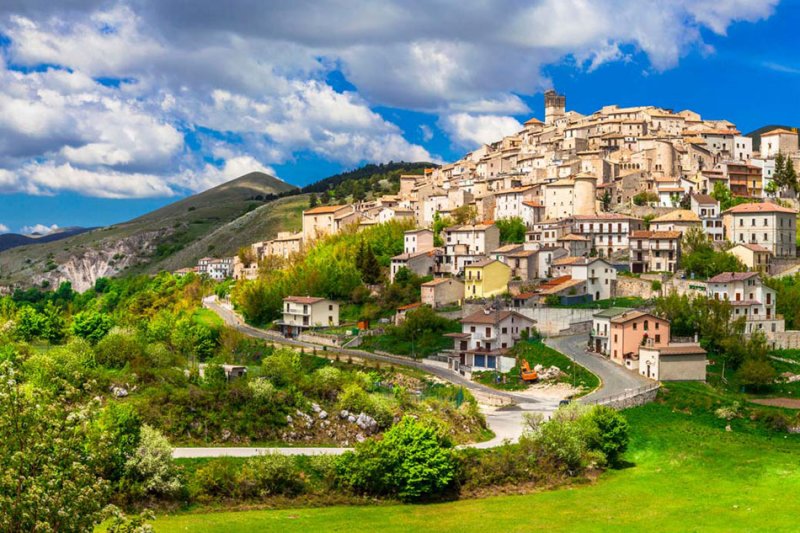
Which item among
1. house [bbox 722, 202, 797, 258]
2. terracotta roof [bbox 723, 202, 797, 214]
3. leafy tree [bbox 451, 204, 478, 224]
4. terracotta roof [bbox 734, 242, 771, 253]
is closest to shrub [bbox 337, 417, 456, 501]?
terracotta roof [bbox 734, 242, 771, 253]

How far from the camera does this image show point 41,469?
14875mm

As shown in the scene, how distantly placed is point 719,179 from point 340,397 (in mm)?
57774

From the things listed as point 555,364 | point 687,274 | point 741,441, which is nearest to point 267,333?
point 555,364

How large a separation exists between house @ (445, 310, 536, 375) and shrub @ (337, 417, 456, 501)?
24457mm

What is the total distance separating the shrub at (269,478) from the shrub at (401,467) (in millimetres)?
1887

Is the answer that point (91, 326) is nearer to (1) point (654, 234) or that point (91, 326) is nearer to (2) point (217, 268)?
(1) point (654, 234)

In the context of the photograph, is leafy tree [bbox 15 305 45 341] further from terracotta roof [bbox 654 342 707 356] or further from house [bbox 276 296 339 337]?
terracotta roof [bbox 654 342 707 356]

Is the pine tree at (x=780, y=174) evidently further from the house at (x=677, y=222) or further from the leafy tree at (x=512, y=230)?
the leafy tree at (x=512, y=230)

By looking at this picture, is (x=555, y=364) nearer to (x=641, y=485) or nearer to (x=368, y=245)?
(x=641, y=485)

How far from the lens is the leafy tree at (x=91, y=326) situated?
238 ft

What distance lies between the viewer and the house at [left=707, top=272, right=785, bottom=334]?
56281 mm

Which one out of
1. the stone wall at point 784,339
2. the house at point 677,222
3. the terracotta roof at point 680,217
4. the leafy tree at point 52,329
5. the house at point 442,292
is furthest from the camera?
the leafy tree at point 52,329

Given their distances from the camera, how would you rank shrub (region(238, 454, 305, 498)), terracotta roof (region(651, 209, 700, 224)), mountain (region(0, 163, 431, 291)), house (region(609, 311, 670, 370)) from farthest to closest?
mountain (region(0, 163, 431, 291)) → terracotta roof (region(651, 209, 700, 224)) → house (region(609, 311, 670, 370)) → shrub (region(238, 454, 305, 498))

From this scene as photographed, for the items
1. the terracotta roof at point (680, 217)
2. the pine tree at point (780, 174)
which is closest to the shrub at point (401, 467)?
the terracotta roof at point (680, 217)
